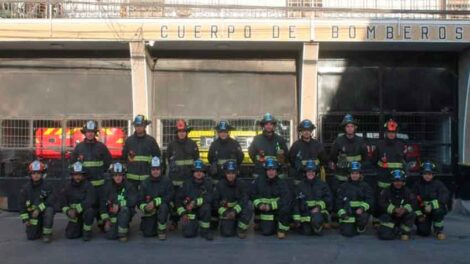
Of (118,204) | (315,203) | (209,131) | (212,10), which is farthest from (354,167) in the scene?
(212,10)

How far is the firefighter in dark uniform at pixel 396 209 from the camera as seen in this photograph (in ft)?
29.8

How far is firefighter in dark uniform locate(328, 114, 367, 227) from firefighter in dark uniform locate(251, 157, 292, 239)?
98cm

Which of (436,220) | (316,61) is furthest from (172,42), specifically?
(436,220)

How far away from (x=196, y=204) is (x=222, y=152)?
125 centimetres

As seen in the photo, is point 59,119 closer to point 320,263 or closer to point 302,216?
point 302,216

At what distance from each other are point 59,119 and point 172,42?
3.10m

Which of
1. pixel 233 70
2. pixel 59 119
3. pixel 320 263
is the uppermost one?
pixel 233 70

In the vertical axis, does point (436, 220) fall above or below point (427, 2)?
below

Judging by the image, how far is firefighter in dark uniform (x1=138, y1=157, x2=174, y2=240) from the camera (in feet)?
29.9

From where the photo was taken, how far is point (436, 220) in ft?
30.4

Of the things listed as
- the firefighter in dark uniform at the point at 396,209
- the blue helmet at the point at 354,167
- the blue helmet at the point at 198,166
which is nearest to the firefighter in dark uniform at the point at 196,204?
the blue helmet at the point at 198,166

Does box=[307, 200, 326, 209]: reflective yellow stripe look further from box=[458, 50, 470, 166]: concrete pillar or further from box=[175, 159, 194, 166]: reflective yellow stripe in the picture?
box=[458, 50, 470, 166]: concrete pillar

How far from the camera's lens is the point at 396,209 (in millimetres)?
9102

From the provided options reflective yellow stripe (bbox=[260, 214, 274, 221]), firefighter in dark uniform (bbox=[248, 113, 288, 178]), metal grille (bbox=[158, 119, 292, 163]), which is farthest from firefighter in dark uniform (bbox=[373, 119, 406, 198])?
metal grille (bbox=[158, 119, 292, 163])
